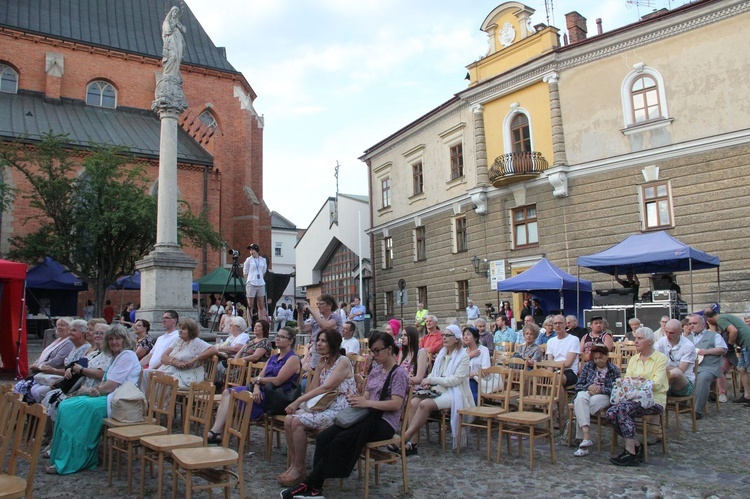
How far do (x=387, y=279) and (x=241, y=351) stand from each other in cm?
2211

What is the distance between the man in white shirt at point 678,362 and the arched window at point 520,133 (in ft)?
49.4

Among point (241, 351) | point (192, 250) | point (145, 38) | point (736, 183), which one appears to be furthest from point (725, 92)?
point (145, 38)

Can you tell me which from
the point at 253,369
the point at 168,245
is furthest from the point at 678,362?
the point at 168,245

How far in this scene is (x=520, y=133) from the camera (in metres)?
21.2

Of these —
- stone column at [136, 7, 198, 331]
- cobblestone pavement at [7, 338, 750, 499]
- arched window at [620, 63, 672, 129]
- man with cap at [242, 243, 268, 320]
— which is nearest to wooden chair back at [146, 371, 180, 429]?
cobblestone pavement at [7, 338, 750, 499]

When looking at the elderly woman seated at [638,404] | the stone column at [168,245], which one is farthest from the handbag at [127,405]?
the stone column at [168,245]

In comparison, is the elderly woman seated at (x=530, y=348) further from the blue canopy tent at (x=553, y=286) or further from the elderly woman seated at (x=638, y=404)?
the blue canopy tent at (x=553, y=286)

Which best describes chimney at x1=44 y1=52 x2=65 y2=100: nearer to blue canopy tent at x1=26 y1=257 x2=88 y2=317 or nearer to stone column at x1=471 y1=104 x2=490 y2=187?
blue canopy tent at x1=26 y1=257 x2=88 y2=317

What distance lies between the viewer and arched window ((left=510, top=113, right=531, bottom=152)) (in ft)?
69.1

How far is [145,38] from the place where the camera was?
3072 centimetres

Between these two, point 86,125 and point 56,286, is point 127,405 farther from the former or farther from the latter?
point 86,125

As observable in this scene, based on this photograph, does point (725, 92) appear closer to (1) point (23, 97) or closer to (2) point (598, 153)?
(2) point (598, 153)

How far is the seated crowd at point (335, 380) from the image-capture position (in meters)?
4.71

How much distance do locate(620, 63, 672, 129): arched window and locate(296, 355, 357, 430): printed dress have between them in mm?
16432
